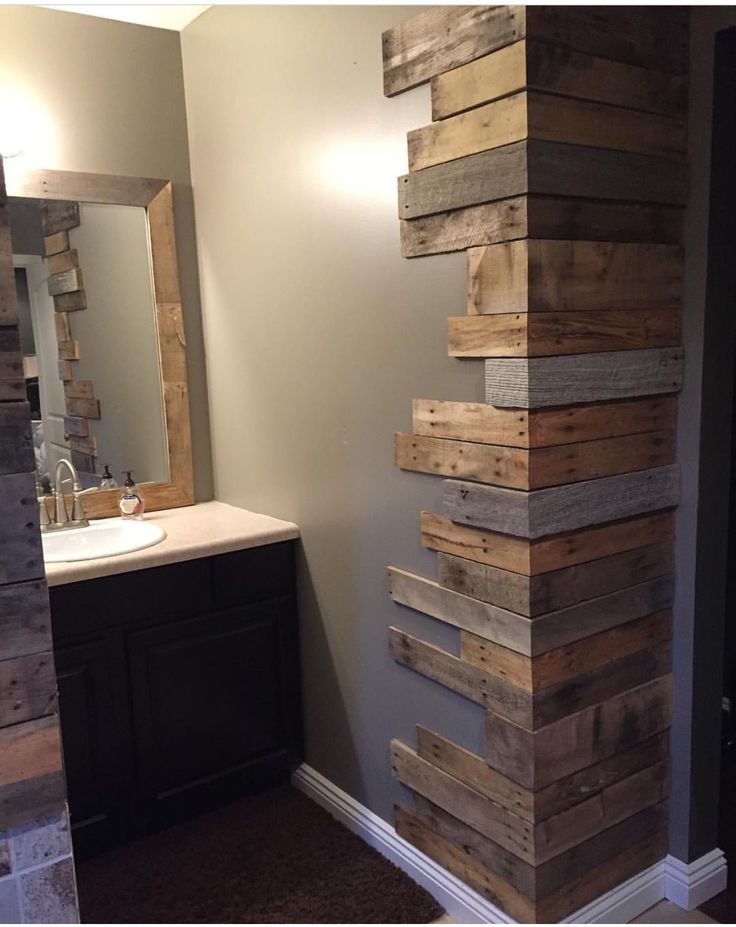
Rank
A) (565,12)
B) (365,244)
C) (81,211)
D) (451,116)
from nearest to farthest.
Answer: (565,12) < (451,116) < (365,244) < (81,211)

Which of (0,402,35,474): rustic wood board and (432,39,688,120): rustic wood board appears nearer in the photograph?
(0,402,35,474): rustic wood board

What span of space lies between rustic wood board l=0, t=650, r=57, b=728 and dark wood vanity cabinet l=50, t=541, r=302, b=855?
97 centimetres

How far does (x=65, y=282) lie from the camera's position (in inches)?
99.2

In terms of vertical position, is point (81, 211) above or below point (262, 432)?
above

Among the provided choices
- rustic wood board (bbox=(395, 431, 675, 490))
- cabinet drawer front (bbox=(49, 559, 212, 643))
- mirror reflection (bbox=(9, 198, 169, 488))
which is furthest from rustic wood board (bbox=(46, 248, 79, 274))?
rustic wood board (bbox=(395, 431, 675, 490))

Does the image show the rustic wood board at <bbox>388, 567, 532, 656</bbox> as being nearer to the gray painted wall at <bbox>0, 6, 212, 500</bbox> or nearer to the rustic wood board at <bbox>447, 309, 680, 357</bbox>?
the rustic wood board at <bbox>447, 309, 680, 357</bbox>

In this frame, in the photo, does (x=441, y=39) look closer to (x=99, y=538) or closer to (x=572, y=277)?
(x=572, y=277)

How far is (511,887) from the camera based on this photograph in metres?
1.81

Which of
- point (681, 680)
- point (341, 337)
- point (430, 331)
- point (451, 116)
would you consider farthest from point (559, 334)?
point (681, 680)

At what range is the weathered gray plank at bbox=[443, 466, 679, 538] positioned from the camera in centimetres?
165

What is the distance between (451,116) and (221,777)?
1.96 meters

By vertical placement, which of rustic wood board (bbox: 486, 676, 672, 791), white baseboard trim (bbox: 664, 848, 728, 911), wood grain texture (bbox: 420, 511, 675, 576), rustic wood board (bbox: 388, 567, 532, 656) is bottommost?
white baseboard trim (bbox: 664, 848, 728, 911)

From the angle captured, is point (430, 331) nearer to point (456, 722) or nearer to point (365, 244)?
point (365, 244)

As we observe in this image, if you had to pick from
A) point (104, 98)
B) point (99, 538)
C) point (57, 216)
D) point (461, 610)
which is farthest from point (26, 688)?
point (104, 98)
